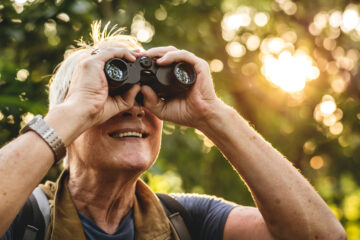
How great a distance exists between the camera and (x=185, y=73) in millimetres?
1798

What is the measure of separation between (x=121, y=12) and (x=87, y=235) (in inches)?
77.0

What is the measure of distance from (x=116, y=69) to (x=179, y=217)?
0.88m

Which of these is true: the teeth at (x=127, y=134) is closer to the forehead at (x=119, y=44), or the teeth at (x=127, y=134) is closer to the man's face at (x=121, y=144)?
the man's face at (x=121, y=144)

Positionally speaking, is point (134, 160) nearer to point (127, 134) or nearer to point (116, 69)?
point (127, 134)

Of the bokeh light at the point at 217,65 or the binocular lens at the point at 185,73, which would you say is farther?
the bokeh light at the point at 217,65

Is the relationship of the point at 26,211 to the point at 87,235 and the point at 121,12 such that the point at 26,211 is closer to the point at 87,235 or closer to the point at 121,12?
the point at 87,235

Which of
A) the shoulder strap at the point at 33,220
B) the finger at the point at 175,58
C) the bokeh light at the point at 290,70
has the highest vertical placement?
the bokeh light at the point at 290,70

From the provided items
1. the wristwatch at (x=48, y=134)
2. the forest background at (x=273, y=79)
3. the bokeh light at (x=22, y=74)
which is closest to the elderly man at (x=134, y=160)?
the wristwatch at (x=48, y=134)

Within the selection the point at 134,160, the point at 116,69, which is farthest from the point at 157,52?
the point at 134,160

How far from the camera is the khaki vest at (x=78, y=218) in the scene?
1698mm

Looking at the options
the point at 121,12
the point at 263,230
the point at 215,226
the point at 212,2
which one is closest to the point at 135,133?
the point at 215,226

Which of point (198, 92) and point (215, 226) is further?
point (215, 226)

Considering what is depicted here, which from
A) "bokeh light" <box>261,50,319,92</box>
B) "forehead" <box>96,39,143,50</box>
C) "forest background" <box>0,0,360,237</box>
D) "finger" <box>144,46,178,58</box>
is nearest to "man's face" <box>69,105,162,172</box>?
"finger" <box>144,46,178,58</box>

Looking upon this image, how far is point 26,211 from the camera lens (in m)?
1.63
